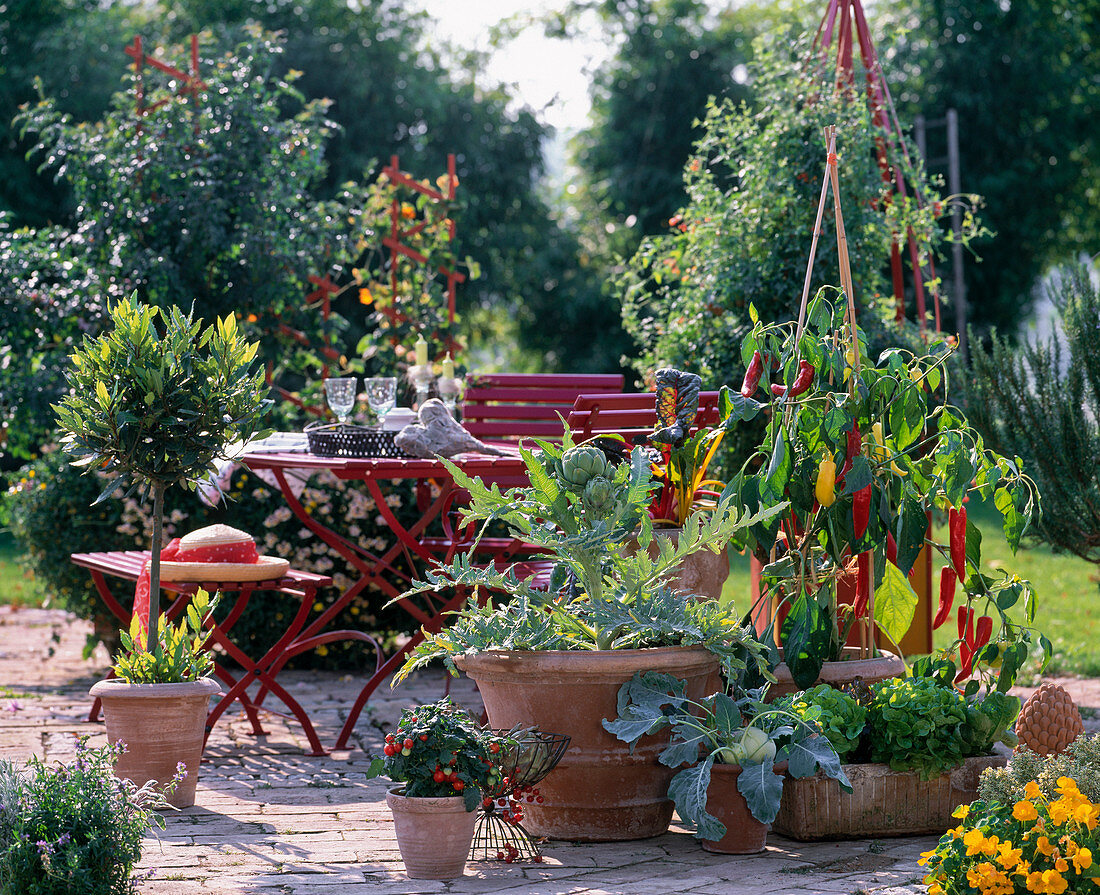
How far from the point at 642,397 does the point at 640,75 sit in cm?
1553

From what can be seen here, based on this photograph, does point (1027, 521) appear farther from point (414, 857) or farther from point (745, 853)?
point (414, 857)

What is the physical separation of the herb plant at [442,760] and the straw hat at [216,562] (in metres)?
1.44

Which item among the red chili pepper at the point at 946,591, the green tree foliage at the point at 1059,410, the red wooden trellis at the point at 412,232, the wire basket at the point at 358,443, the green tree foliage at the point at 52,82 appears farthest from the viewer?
the green tree foliage at the point at 52,82

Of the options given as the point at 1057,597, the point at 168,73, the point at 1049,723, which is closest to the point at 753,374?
the point at 1049,723

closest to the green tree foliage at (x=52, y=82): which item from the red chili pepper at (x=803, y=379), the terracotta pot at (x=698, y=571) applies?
the terracotta pot at (x=698, y=571)

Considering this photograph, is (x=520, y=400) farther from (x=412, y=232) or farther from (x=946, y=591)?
(x=946, y=591)

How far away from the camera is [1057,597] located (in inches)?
353

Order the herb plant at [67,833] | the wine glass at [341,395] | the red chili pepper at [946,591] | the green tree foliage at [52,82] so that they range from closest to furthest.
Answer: the herb plant at [67,833]
the red chili pepper at [946,591]
the wine glass at [341,395]
the green tree foliage at [52,82]

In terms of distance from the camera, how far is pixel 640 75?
752 inches

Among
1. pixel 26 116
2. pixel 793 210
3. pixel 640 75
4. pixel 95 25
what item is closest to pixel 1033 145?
pixel 640 75

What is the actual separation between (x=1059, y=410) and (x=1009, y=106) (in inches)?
612

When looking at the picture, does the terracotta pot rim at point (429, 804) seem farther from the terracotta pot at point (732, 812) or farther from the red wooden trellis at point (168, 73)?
the red wooden trellis at point (168, 73)

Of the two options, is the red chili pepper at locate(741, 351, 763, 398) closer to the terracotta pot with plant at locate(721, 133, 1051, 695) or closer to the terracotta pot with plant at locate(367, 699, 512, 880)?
the terracotta pot with plant at locate(721, 133, 1051, 695)

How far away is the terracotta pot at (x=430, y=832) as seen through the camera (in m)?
3.12
